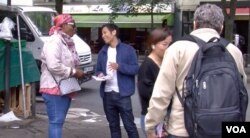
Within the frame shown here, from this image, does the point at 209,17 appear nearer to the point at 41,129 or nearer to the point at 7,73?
the point at 41,129

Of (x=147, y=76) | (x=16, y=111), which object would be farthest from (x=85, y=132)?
(x=147, y=76)

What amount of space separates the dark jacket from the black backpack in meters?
2.85

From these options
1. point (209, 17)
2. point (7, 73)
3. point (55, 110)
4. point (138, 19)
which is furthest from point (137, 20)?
point (209, 17)

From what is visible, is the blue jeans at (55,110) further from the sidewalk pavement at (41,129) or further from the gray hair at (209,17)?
the gray hair at (209,17)

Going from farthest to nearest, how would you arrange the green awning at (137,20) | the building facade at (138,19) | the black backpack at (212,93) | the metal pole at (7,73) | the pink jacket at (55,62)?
the green awning at (137,20) < the building facade at (138,19) < the metal pole at (7,73) < the pink jacket at (55,62) < the black backpack at (212,93)

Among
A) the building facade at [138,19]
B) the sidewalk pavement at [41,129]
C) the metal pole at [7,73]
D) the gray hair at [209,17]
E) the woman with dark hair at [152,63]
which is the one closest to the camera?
the gray hair at [209,17]

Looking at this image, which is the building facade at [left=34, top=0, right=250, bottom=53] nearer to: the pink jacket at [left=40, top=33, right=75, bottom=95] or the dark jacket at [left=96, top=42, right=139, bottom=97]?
the dark jacket at [left=96, top=42, right=139, bottom=97]

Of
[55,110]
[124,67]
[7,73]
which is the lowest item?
[55,110]

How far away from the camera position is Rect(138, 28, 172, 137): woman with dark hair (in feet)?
17.3

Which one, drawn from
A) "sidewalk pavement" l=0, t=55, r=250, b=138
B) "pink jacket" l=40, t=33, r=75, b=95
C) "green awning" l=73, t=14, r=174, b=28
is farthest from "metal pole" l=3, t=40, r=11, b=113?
"green awning" l=73, t=14, r=174, b=28

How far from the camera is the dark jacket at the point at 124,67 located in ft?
20.9

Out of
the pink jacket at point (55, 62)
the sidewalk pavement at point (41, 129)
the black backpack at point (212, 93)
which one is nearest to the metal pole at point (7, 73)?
the sidewalk pavement at point (41, 129)

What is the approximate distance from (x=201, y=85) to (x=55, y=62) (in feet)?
8.97

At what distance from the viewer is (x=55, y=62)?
Answer: 5.87m
